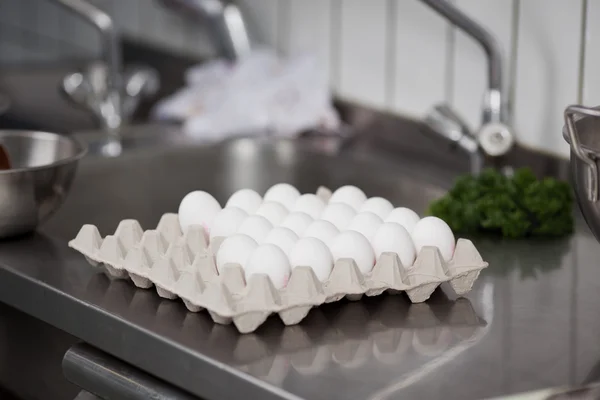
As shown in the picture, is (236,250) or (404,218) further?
(404,218)

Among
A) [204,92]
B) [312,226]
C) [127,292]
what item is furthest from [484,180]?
[204,92]

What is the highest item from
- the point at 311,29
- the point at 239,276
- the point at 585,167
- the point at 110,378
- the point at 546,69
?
the point at 311,29

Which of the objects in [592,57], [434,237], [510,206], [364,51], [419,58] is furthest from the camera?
[364,51]

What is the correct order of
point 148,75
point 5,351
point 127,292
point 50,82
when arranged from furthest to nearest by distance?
point 50,82, point 148,75, point 5,351, point 127,292

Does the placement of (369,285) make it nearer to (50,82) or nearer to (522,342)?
(522,342)

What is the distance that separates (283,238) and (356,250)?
9 cm

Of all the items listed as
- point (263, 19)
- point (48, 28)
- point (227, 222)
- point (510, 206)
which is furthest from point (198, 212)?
point (48, 28)

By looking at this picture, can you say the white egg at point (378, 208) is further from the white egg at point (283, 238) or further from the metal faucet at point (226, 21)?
the metal faucet at point (226, 21)

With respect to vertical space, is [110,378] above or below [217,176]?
below

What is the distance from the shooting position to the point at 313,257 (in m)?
1.08

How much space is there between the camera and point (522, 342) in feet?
3.32

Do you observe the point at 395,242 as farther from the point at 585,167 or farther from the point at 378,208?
the point at 585,167

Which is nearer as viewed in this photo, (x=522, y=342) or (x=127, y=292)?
(x=522, y=342)

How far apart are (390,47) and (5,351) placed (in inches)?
41.0
